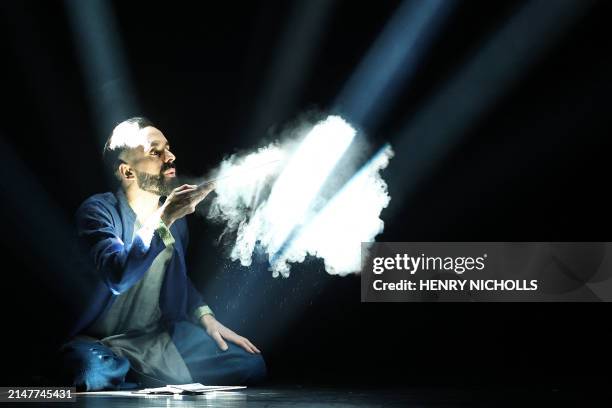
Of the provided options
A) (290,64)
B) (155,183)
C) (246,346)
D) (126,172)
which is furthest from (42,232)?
(290,64)

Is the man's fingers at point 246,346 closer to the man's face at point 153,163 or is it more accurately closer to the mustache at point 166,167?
the man's face at point 153,163

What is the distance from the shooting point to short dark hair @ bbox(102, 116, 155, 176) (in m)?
5.50

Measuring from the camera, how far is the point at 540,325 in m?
6.34

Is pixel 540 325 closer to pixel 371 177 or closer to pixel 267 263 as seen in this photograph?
pixel 371 177

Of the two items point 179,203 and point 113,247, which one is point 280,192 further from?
point 113,247

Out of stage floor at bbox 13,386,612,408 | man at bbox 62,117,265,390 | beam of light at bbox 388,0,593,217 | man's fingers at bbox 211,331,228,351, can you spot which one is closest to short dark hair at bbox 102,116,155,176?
man at bbox 62,117,265,390

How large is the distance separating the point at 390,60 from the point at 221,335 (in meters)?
2.44

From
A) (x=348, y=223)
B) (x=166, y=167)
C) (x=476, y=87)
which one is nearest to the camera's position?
(x=166, y=167)

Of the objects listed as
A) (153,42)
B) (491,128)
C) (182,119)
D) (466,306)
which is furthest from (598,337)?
(153,42)

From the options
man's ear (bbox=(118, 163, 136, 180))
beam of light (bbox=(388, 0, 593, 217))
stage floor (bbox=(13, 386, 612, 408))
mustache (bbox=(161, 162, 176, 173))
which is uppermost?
beam of light (bbox=(388, 0, 593, 217))

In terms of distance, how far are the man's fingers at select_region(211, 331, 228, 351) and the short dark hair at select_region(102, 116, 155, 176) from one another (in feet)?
4.31

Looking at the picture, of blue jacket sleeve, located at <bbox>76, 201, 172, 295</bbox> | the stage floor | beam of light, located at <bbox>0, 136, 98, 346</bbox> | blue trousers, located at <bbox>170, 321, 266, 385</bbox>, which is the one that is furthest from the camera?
beam of light, located at <bbox>0, 136, 98, 346</bbox>

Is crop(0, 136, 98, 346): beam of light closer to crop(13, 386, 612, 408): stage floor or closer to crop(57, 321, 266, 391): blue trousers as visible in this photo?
crop(57, 321, 266, 391): blue trousers

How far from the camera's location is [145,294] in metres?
5.37
